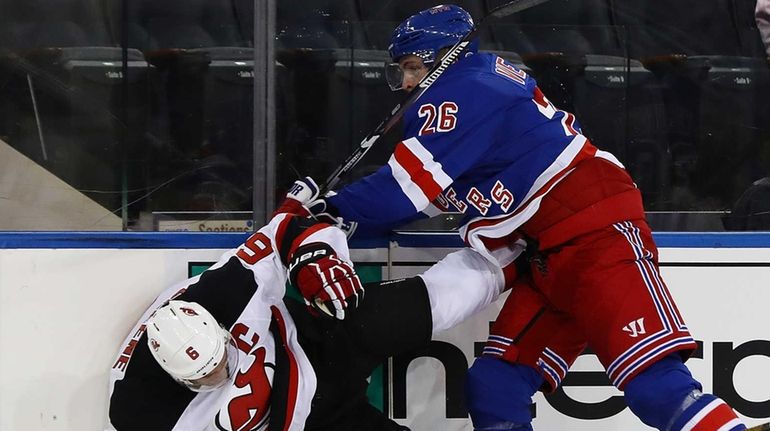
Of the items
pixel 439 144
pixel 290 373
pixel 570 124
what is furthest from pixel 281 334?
pixel 570 124

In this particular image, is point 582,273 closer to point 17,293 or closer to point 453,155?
point 453,155

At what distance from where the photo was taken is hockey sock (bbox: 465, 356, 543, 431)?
1704 millimetres

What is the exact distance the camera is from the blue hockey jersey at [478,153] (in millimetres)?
1673

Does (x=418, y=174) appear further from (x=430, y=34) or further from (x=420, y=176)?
(x=430, y=34)

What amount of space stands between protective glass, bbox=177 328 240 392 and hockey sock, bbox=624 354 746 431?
667 millimetres

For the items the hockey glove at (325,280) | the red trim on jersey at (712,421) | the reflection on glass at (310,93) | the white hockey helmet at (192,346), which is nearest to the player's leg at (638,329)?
the red trim on jersey at (712,421)

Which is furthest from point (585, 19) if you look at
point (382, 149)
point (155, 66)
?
point (155, 66)

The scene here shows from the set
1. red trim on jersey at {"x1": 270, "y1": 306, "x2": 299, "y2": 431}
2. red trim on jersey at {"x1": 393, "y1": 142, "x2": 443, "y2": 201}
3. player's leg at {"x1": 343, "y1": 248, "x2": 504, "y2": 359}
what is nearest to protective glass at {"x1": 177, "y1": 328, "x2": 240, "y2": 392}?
red trim on jersey at {"x1": 270, "y1": 306, "x2": 299, "y2": 431}

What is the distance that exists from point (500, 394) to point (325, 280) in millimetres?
423

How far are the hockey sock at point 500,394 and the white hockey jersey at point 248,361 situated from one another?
0.32 meters

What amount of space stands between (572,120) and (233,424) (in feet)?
2.85

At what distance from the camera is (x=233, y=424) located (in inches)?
61.8

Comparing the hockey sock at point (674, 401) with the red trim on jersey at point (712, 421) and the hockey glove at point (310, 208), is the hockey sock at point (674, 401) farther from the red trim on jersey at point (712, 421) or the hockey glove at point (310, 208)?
the hockey glove at point (310, 208)

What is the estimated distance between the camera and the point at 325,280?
153cm
